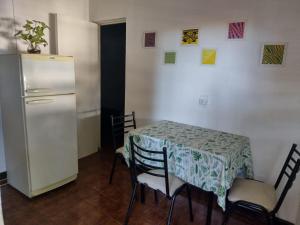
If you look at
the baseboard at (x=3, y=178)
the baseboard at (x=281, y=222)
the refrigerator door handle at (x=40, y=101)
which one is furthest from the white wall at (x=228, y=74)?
the baseboard at (x=3, y=178)

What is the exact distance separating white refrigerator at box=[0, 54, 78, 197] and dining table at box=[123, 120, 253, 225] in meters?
0.81

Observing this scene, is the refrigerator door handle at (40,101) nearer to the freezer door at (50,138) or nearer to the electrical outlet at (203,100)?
the freezer door at (50,138)

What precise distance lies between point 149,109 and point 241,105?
123 cm

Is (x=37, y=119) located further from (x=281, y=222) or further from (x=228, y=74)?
(x=281, y=222)

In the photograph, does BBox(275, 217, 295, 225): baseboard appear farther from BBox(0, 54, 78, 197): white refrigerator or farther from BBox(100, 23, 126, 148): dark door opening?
BBox(100, 23, 126, 148): dark door opening

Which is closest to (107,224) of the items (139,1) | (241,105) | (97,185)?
(97,185)

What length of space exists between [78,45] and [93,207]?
2.14 m

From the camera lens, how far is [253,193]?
1774 mm

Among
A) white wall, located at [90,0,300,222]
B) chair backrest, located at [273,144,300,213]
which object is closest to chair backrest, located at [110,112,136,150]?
white wall, located at [90,0,300,222]

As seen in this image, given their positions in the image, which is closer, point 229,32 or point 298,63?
point 298,63

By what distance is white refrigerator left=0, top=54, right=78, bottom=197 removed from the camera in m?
2.16

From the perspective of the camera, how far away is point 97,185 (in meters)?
2.69

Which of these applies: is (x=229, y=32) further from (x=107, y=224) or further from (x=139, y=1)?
(x=107, y=224)

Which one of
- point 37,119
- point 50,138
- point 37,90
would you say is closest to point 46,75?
point 37,90
